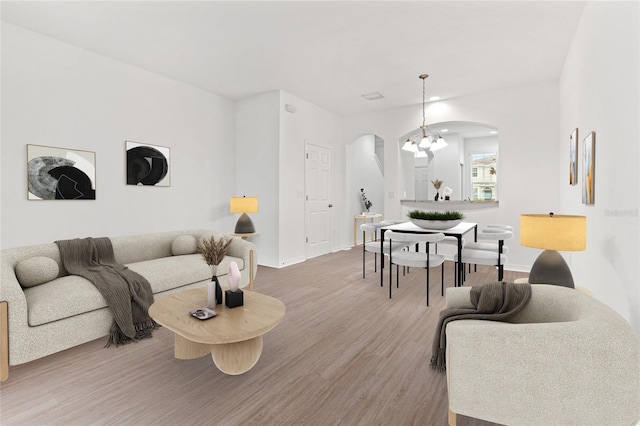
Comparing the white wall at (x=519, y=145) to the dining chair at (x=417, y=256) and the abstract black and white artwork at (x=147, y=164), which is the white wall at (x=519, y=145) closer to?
the dining chair at (x=417, y=256)

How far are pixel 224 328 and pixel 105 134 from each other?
3489 mm

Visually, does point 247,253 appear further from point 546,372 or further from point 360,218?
point 360,218

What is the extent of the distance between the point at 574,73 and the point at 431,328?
3.11 meters

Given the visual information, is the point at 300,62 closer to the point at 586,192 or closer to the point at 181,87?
the point at 181,87

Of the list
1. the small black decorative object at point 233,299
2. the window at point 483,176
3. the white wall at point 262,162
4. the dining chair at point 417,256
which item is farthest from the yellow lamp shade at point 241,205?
the window at point 483,176

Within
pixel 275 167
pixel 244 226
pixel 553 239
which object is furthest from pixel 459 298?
pixel 275 167

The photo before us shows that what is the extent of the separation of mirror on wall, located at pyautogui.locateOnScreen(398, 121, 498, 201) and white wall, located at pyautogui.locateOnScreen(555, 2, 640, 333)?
6032 millimetres

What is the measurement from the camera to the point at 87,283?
8.75ft

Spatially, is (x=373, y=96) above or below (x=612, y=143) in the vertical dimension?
above

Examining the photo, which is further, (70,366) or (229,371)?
(70,366)

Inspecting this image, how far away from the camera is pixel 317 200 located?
20.7 ft

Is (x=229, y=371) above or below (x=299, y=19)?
below

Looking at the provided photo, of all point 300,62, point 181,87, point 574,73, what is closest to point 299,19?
point 300,62

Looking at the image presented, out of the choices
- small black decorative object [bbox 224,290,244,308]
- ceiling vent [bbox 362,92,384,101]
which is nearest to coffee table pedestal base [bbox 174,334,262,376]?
small black decorative object [bbox 224,290,244,308]
